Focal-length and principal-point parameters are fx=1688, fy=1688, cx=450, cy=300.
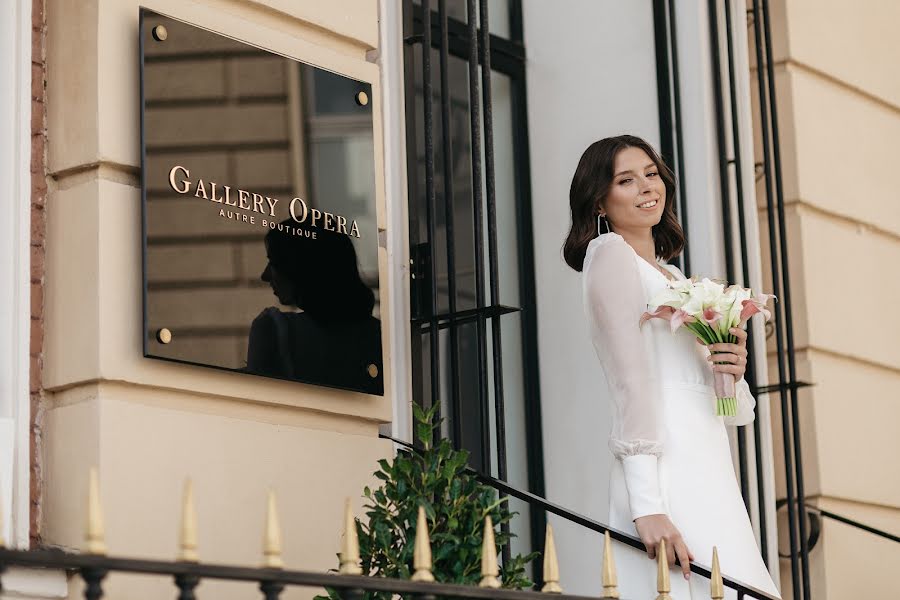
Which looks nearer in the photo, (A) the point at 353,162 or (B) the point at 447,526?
(B) the point at 447,526

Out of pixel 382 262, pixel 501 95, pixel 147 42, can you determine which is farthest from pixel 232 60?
pixel 501 95

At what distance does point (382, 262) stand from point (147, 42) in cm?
95

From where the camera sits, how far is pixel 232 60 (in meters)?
4.43

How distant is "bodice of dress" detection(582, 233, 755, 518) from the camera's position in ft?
13.8

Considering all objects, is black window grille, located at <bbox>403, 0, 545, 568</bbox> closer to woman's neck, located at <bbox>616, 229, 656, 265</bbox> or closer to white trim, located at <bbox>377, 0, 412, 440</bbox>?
white trim, located at <bbox>377, 0, 412, 440</bbox>

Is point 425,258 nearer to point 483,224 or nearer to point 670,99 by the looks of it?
point 483,224

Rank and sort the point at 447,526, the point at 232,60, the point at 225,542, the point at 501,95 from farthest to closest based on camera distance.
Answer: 1. the point at 501,95
2. the point at 232,60
3. the point at 225,542
4. the point at 447,526

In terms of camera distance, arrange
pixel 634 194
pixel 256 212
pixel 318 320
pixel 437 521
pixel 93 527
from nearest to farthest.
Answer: pixel 93 527 → pixel 437 521 → pixel 256 212 → pixel 318 320 → pixel 634 194

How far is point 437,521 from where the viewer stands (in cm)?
384

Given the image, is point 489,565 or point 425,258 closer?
point 489,565

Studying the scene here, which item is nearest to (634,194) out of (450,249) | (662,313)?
(662,313)

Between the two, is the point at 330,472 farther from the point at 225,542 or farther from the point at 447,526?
the point at 447,526

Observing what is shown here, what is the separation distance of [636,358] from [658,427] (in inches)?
7.2

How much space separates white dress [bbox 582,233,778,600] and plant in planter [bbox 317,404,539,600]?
405 mm
